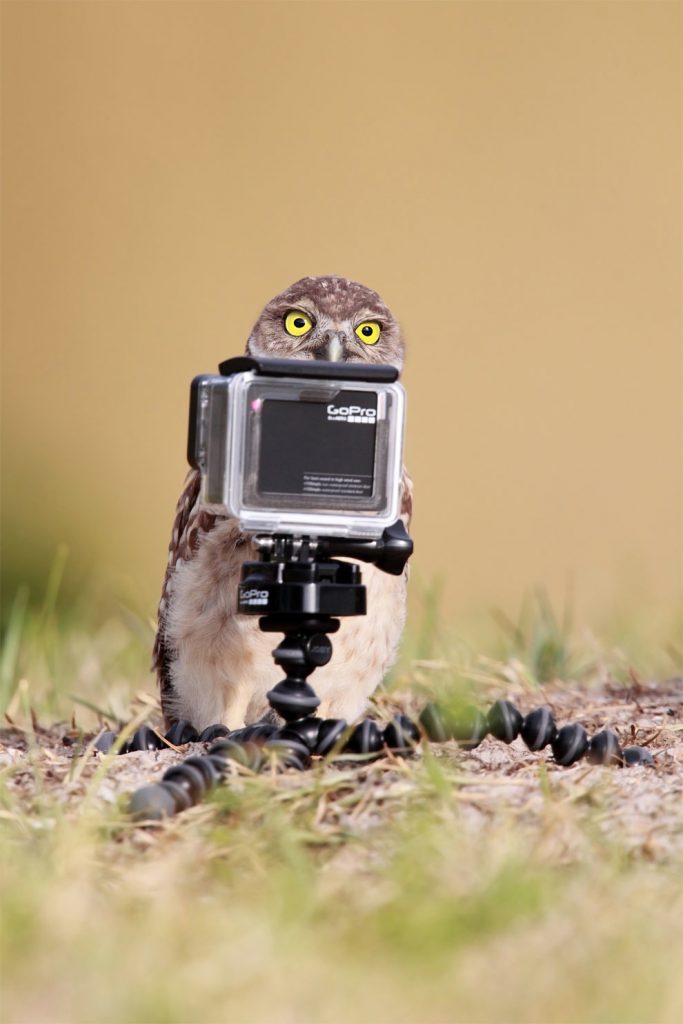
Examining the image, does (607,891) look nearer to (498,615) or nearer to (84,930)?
(84,930)

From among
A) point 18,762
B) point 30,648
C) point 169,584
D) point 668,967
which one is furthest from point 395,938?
point 30,648

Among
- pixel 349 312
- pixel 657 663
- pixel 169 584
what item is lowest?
pixel 657 663

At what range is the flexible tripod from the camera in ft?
8.05

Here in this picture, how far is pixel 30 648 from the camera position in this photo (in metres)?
4.45

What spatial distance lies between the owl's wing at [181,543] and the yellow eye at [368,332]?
0.68 m

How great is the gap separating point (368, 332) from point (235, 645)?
1.09 m

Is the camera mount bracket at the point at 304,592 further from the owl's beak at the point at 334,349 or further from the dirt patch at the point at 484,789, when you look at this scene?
the owl's beak at the point at 334,349

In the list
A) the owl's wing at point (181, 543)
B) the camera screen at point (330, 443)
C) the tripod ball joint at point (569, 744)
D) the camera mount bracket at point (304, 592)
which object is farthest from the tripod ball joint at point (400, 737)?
the owl's wing at point (181, 543)

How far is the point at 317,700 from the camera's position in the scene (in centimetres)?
257

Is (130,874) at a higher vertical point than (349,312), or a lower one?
lower

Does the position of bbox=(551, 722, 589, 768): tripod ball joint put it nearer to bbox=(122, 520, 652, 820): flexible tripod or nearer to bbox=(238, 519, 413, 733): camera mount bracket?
bbox=(122, 520, 652, 820): flexible tripod

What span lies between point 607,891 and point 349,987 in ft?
1.59

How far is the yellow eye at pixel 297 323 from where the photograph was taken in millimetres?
4098

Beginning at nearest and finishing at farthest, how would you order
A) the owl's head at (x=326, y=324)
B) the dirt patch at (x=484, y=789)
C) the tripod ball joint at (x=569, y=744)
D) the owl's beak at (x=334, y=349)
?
the dirt patch at (x=484, y=789), the tripod ball joint at (x=569, y=744), the owl's beak at (x=334, y=349), the owl's head at (x=326, y=324)
